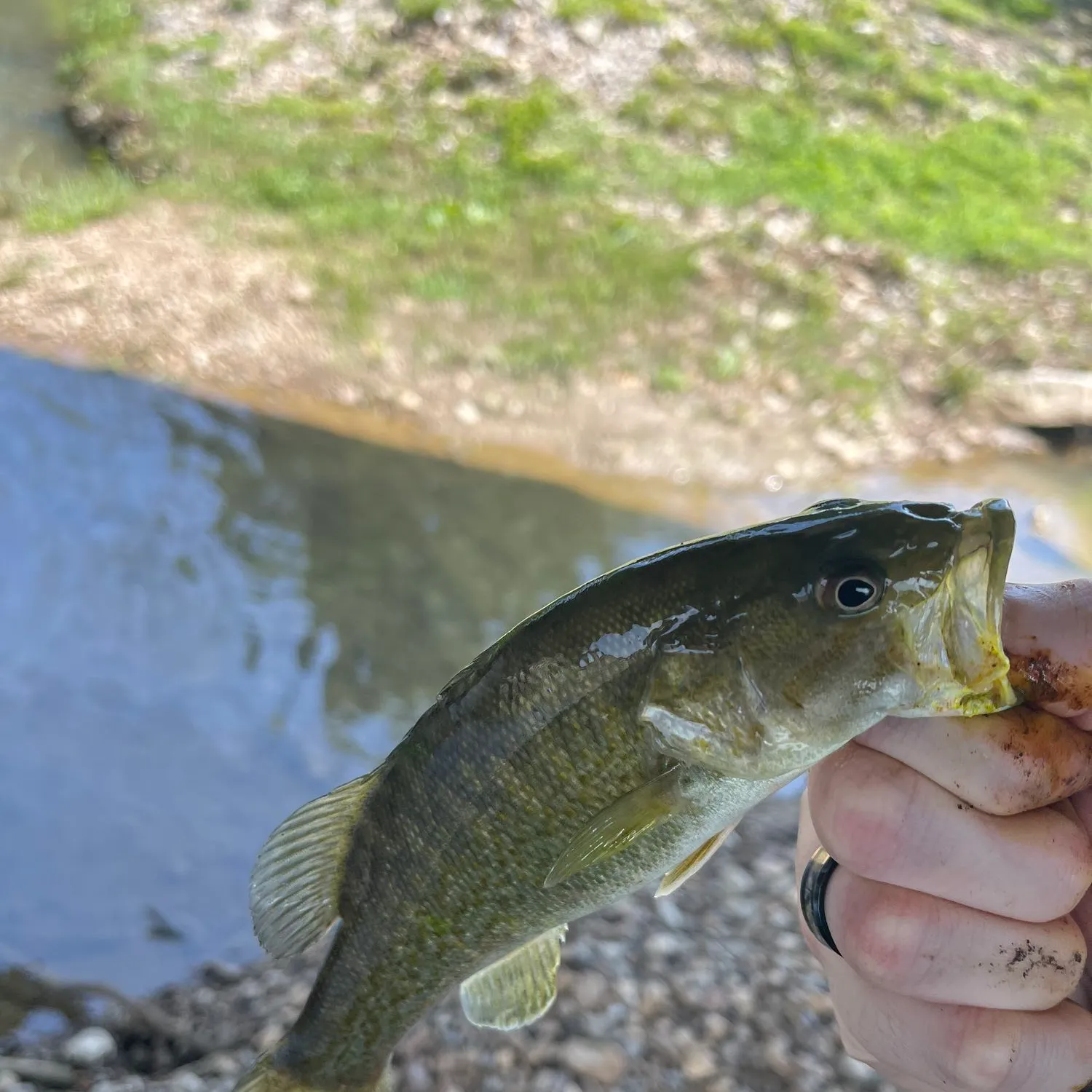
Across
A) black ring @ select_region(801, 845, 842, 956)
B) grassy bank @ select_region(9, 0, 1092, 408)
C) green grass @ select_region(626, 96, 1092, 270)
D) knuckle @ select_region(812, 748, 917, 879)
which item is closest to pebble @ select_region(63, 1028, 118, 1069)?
black ring @ select_region(801, 845, 842, 956)

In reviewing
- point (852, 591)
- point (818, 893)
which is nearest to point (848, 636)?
point (852, 591)

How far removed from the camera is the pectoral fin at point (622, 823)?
66.7 inches

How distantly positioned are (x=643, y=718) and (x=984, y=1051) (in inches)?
33.1

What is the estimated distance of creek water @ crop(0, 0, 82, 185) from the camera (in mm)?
10203

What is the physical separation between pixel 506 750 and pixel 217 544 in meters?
5.05

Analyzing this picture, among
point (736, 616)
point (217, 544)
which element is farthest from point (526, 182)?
point (736, 616)

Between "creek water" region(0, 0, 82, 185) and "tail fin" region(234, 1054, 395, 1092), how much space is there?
9927 millimetres

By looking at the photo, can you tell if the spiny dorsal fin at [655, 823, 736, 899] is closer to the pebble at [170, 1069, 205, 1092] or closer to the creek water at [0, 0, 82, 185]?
the pebble at [170, 1069, 205, 1092]

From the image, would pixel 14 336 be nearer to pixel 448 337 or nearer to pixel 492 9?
pixel 448 337

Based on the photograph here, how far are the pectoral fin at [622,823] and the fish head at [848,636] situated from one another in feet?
0.38

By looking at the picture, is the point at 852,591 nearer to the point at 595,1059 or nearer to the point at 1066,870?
the point at 1066,870

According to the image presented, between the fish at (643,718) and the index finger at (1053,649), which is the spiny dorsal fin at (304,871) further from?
the index finger at (1053,649)

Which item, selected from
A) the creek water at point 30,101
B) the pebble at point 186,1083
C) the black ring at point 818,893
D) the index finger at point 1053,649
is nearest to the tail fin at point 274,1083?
the black ring at point 818,893

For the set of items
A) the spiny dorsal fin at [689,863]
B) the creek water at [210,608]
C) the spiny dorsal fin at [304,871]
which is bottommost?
the creek water at [210,608]
